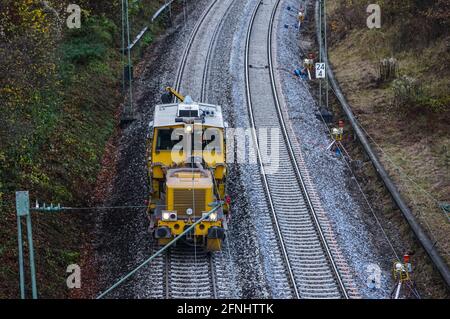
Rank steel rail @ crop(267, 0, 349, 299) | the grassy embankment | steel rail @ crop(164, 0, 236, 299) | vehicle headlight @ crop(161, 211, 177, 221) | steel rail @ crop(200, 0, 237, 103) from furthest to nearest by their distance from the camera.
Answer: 1. steel rail @ crop(200, 0, 237, 103)
2. the grassy embankment
3. steel rail @ crop(267, 0, 349, 299)
4. vehicle headlight @ crop(161, 211, 177, 221)
5. steel rail @ crop(164, 0, 236, 299)

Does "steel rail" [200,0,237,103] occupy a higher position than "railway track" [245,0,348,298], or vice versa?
"steel rail" [200,0,237,103]

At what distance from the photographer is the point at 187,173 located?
21.2 meters

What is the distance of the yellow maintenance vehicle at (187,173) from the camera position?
20.6 metres

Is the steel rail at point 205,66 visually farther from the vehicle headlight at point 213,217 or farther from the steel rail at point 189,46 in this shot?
the vehicle headlight at point 213,217

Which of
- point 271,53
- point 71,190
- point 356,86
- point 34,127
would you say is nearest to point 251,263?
point 71,190

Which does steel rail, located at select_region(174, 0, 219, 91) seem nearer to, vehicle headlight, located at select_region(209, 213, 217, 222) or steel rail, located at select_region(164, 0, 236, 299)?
steel rail, located at select_region(164, 0, 236, 299)

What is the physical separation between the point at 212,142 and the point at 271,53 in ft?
63.1

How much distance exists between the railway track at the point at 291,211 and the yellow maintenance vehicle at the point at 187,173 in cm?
216

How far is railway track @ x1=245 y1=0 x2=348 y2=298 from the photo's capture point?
20562 mm

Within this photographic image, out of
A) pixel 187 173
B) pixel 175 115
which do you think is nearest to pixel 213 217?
pixel 187 173

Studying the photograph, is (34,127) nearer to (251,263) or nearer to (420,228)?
(251,263)

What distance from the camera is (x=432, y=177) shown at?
2667 centimetres
